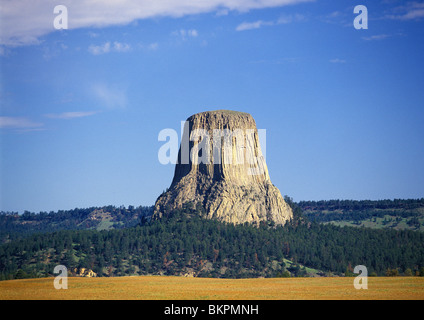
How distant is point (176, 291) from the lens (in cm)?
8019

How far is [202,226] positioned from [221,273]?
28108 mm

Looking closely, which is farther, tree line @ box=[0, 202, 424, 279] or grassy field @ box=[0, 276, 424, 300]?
tree line @ box=[0, 202, 424, 279]

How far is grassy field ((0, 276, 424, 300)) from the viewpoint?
2889 inches

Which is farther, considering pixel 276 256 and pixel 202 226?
pixel 202 226

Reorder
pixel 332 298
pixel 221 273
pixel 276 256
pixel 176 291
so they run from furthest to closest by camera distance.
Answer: pixel 276 256 < pixel 221 273 < pixel 176 291 < pixel 332 298

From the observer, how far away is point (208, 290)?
81.9 metres

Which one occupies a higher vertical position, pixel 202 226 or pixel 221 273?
pixel 202 226

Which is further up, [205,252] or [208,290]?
[208,290]

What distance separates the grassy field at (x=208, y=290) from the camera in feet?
241

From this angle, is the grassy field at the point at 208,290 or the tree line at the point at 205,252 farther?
the tree line at the point at 205,252

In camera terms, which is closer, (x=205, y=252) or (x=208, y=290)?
(x=208, y=290)
